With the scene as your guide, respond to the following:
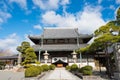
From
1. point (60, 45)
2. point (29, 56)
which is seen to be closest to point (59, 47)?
point (60, 45)

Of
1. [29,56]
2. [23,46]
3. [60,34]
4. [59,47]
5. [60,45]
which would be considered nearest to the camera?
[29,56]

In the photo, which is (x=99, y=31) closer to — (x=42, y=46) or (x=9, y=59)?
(x=42, y=46)

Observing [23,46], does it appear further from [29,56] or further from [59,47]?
[59,47]

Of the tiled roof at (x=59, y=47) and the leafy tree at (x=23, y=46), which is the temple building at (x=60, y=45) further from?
the leafy tree at (x=23, y=46)

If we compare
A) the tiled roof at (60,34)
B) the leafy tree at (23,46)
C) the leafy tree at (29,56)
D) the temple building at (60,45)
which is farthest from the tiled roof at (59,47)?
the leafy tree at (29,56)

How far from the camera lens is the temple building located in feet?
135

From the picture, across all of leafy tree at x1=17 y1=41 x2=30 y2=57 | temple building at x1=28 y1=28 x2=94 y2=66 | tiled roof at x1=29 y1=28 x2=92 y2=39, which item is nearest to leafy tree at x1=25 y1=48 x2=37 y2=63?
leafy tree at x1=17 y1=41 x2=30 y2=57

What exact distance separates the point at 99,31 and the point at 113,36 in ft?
5.38

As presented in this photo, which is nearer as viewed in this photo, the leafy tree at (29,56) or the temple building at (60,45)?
the leafy tree at (29,56)

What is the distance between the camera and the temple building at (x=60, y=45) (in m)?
41.2

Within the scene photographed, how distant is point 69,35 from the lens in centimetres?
4594

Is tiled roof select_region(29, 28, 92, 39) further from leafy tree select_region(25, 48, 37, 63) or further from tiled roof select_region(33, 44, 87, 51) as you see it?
leafy tree select_region(25, 48, 37, 63)

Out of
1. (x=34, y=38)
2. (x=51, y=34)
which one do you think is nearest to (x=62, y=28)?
(x=51, y=34)

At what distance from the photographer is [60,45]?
43.7m
